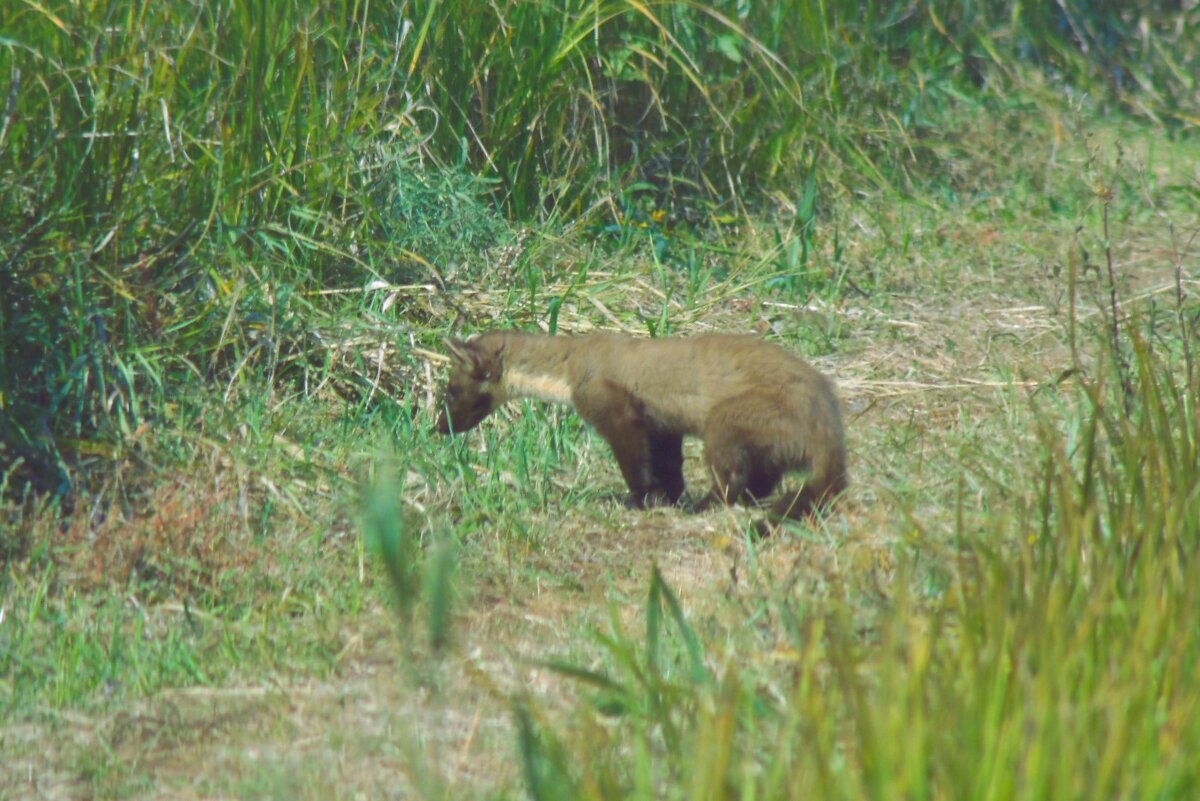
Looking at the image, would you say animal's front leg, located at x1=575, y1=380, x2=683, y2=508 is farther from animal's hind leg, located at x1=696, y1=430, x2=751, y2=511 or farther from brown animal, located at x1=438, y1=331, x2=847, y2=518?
animal's hind leg, located at x1=696, y1=430, x2=751, y2=511

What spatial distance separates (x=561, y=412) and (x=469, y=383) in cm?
44

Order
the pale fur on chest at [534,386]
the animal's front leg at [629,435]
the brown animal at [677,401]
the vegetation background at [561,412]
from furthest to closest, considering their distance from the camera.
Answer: the pale fur on chest at [534,386], the animal's front leg at [629,435], the brown animal at [677,401], the vegetation background at [561,412]

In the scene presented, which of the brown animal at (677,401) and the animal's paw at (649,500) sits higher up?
the brown animal at (677,401)

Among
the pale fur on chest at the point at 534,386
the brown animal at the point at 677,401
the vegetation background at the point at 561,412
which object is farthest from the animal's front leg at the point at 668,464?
the pale fur on chest at the point at 534,386

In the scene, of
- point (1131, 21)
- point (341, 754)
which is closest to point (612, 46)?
point (1131, 21)

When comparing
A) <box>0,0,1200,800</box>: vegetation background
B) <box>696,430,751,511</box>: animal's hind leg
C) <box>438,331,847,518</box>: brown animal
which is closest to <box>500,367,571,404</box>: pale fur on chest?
<box>438,331,847,518</box>: brown animal

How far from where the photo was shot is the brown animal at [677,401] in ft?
15.6

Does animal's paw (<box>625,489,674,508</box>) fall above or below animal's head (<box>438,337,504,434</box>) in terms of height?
below

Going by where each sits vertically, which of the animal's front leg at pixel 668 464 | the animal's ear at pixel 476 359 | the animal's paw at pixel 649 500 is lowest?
the animal's paw at pixel 649 500

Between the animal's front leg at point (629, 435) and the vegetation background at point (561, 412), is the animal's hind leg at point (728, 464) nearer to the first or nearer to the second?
the vegetation background at point (561, 412)

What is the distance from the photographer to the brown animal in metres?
4.76

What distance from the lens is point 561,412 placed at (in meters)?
5.84

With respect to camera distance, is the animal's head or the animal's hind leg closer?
the animal's hind leg

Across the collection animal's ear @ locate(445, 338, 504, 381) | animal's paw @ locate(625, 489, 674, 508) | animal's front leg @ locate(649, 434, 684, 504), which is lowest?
animal's paw @ locate(625, 489, 674, 508)
